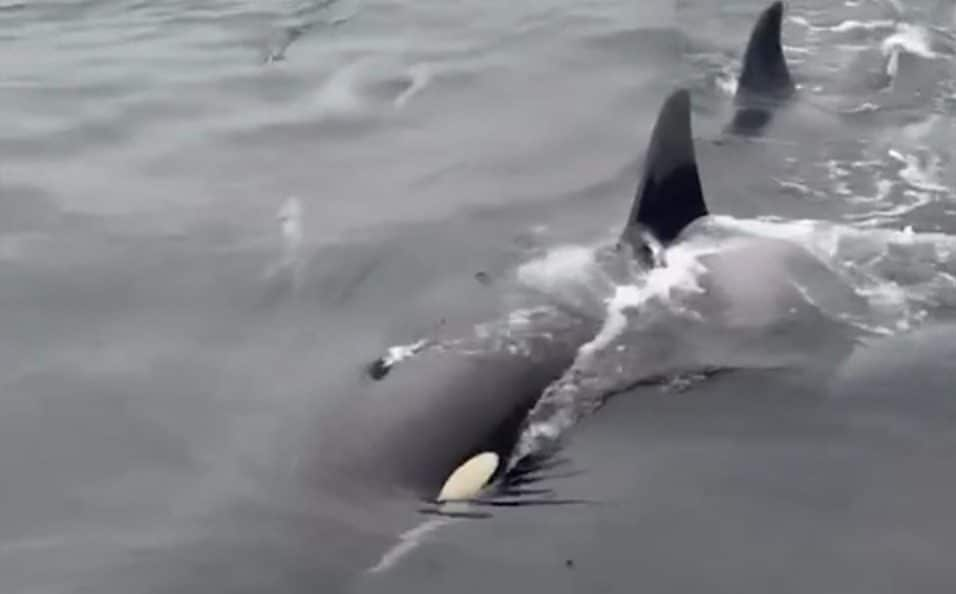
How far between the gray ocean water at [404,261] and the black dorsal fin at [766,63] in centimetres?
42

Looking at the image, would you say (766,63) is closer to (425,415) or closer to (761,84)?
(761,84)

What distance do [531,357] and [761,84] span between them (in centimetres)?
589

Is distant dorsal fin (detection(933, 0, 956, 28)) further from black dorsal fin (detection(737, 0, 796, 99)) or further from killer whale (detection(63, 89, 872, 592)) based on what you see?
killer whale (detection(63, 89, 872, 592))

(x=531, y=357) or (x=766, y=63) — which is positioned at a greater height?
(x=766, y=63)

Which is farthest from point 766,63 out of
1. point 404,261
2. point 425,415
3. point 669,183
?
point 425,415

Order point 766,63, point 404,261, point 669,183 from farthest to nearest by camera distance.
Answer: point 766,63, point 404,261, point 669,183

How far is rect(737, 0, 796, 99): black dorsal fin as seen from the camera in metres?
13.5

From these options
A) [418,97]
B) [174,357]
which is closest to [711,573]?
[174,357]

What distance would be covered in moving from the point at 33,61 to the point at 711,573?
1472 centimetres

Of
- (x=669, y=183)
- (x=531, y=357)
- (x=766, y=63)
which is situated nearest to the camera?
(x=531, y=357)

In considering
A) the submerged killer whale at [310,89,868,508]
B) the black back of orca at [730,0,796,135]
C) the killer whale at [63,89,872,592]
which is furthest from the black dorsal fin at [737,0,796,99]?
the killer whale at [63,89,872,592]

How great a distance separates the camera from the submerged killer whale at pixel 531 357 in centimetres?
842

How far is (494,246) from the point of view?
12000mm

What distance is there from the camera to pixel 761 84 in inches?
560
